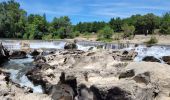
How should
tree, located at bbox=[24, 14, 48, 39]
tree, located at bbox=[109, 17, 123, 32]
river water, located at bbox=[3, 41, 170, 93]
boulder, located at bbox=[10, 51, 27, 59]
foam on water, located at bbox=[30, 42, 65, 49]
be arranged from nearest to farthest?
1. river water, located at bbox=[3, 41, 170, 93]
2. boulder, located at bbox=[10, 51, 27, 59]
3. foam on water, located at bbox=[30, 42, 65, 49]
4. tree, located at bbox=[24, 14, 48, 39]
5. tree, located at bbox=[109, 17, 123, 32]

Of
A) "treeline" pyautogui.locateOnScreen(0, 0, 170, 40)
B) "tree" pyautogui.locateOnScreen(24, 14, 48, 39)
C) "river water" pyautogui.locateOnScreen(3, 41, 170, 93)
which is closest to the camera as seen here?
"river water" pyautogui.locateOnScreen(3, 41, 170, 93)

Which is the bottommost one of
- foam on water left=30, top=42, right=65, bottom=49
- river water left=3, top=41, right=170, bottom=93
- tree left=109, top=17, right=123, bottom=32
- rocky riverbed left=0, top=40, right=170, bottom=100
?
river water left=3, top=41, right=170, bottom=93

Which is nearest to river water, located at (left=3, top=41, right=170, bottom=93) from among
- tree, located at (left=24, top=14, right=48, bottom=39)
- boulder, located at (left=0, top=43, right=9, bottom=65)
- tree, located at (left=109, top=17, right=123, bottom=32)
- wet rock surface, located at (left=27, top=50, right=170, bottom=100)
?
boulder, located at (left=0, top=43, right=9, bottom=65)

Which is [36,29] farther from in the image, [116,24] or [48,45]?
[48,45]

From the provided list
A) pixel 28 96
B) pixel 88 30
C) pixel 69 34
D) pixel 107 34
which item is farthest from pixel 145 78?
pixel 88 30

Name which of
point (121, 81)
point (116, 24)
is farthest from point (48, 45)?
point (116, 24)

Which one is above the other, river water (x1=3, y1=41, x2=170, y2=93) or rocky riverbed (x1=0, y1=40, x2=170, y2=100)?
rocky riverbed (x1=0, y1=40, x2=170, y2=100)

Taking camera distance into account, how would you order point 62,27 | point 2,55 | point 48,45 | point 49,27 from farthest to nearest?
point 49,27 → point 62,27 → point 48,45 → point 2,55

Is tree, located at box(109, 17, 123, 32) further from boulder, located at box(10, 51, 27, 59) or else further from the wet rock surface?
the wet rock surface

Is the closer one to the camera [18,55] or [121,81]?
[121,81]

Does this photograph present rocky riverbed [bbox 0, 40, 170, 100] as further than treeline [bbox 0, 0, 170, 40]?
No

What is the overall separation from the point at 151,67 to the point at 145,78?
0.72 m

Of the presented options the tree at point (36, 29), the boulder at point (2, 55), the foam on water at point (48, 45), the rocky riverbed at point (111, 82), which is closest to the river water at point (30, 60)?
the foam on water at point (48, 45)

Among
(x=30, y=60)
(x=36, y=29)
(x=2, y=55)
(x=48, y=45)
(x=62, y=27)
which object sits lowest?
(x=30, y=60)
